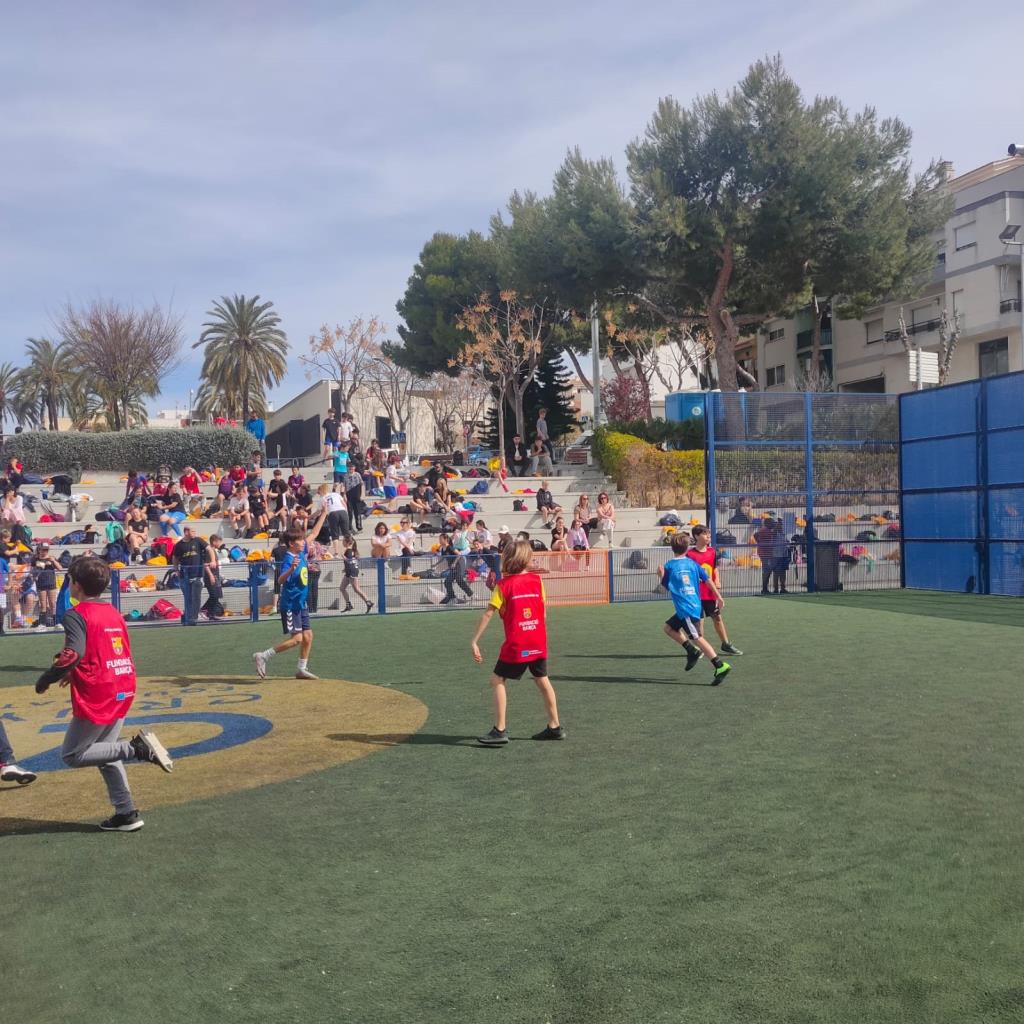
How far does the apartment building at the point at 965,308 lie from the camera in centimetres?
4412

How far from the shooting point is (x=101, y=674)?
6312 millimetres

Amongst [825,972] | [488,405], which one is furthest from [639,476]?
[488,405]

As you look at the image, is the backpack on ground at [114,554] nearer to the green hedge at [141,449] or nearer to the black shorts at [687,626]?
the green hedge at [141,449]

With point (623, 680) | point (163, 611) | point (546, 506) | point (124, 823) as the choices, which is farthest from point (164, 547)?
point (124, 823)

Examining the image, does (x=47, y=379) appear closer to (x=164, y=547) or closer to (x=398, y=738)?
(x=164, y=547)

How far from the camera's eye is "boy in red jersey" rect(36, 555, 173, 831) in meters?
6.25

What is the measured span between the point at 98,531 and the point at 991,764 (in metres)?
23.1

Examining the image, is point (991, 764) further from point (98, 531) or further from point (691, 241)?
point (691, 241)

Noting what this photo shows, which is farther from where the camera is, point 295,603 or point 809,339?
point 809,339

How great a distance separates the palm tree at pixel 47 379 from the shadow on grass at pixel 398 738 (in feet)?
199

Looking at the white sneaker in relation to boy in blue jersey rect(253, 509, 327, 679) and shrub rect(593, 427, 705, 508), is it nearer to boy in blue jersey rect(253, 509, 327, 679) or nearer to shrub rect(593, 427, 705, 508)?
boy in blue jersey rect(253, 509, 327, 679)

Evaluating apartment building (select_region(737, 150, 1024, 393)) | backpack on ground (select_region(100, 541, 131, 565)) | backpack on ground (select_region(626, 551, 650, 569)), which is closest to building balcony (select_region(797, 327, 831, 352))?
apartment building (select_region(737, 150, 1024, 393))

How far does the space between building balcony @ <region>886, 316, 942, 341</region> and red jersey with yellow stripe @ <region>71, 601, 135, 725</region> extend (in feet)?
154

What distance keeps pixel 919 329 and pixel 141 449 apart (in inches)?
1371
